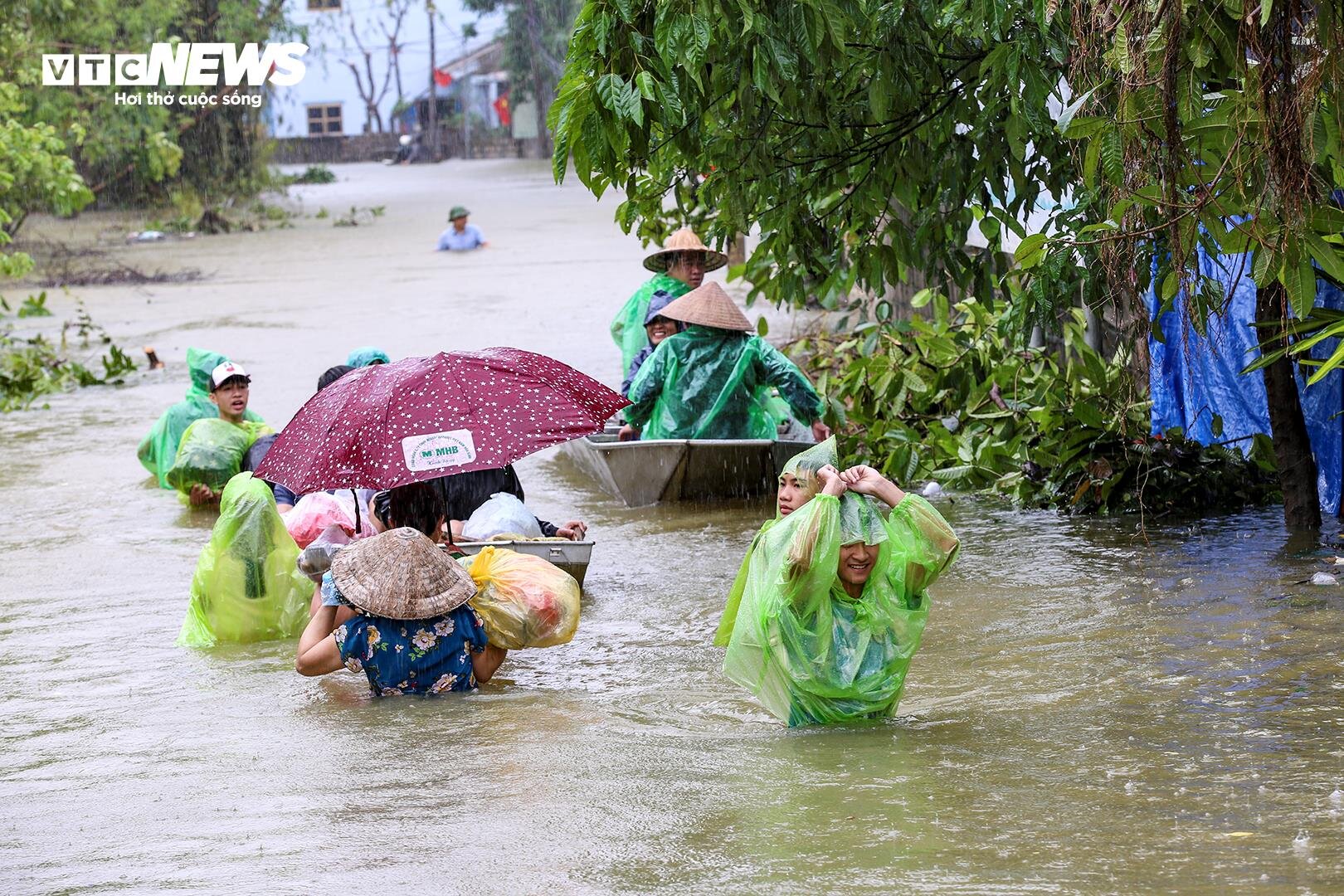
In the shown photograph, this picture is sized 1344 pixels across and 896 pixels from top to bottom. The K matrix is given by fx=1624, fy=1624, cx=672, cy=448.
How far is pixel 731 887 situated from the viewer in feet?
12.5

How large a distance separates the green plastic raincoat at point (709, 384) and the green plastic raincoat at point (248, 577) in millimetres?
3171

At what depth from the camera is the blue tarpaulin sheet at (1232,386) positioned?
25.1 ft

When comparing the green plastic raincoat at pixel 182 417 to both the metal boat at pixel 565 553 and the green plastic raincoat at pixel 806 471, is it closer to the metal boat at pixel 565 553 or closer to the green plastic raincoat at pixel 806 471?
the metal boat at pixel 565 553

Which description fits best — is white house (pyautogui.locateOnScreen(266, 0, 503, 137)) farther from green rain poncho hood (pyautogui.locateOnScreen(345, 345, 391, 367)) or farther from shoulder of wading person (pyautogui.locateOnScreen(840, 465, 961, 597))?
shoulder of wading person (pyautogui.locateOnScreen(840, 465, 961, 597))

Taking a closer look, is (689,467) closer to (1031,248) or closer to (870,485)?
(1031,248)

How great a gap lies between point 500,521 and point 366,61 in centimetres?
6408

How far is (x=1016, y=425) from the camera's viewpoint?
380 inches

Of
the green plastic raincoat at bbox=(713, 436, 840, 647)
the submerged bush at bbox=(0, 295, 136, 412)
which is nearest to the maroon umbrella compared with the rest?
the green plastic raincoat at bbox=(713, 436, 840, 647)

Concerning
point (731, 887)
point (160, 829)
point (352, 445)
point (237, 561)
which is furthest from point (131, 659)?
point (731, 887)

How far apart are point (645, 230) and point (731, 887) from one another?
743 centimetres

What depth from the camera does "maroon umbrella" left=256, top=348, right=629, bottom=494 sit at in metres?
5.79

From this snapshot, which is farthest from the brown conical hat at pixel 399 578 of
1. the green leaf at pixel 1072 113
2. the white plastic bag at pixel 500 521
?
the green leaf at pixel 1072 113

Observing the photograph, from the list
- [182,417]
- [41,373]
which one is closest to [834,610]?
[182,417]

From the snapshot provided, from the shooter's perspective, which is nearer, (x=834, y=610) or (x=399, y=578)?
(x=834, y=610)
